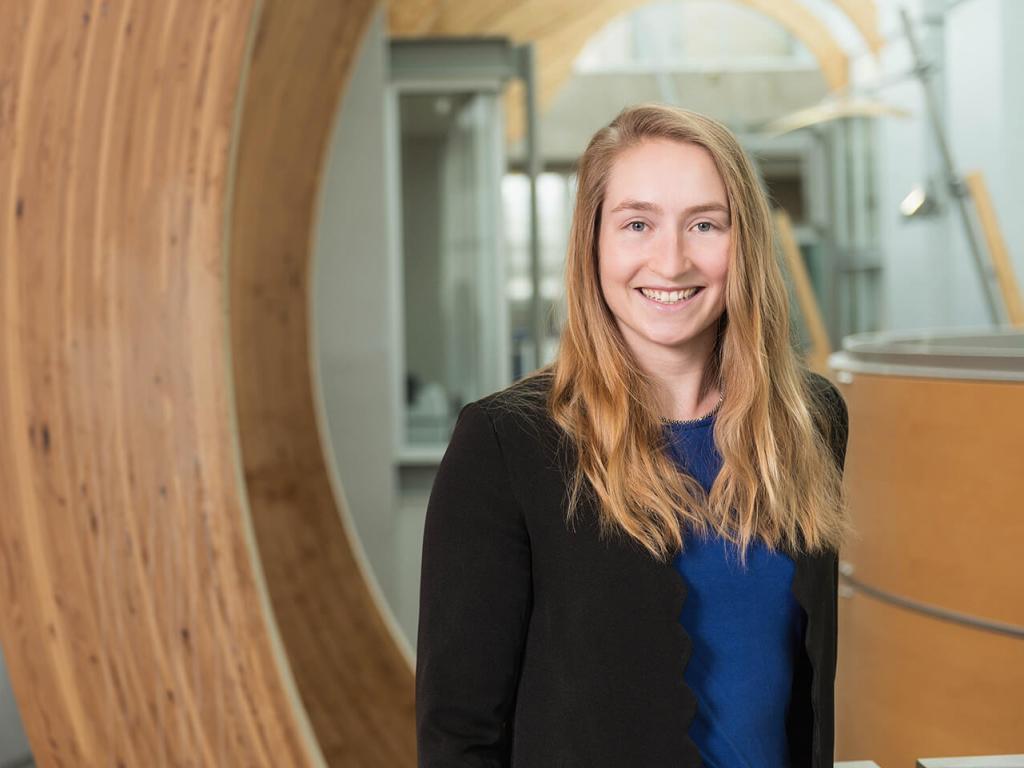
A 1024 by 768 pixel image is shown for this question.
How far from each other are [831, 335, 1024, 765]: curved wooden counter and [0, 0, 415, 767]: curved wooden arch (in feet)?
5.92

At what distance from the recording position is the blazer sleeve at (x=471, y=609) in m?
1.37

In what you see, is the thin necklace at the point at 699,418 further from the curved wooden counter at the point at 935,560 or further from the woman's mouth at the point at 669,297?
the curved wooden counter at the point at 935,560

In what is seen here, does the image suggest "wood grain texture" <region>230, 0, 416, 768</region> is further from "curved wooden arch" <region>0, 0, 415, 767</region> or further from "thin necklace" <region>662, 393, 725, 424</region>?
"thin necklace" <region>662, 393, 725, 424</region>

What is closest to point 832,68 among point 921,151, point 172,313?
point 921,151

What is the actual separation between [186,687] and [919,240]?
12.6m

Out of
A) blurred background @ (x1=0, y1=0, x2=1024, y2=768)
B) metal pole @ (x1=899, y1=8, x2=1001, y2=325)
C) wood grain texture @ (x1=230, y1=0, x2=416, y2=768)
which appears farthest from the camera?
metal pole @ (x1=899, y1=8, x2=1001, y2=325)

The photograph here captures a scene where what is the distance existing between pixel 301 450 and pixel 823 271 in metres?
13.2

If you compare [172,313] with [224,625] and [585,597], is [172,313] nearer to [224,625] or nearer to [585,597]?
[224,625]


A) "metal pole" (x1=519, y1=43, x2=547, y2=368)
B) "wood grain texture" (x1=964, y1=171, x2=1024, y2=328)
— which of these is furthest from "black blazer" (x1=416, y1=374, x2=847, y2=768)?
"wood grain texture" (x1=964, y1=171, x2=1024, y2=328)

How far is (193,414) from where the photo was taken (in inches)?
83.7

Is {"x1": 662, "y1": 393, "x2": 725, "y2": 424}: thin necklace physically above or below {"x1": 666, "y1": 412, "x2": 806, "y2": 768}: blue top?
above

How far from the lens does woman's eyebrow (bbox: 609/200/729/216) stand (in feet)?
4.76

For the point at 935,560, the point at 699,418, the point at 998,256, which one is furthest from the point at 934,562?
the point at 998,256

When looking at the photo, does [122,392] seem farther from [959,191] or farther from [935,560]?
[959,191]
